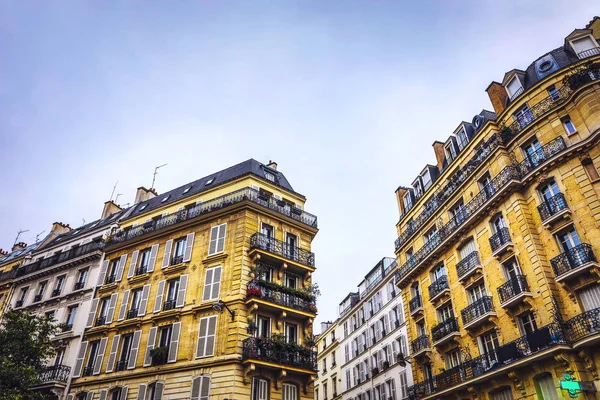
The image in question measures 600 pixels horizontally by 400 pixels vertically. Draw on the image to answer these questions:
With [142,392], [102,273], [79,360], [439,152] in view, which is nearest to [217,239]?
[142,392]

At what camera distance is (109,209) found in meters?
35.3

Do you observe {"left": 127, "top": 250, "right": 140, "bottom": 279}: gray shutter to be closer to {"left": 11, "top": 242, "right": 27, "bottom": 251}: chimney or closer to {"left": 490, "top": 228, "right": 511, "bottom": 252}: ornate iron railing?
{"left": 490, "top": 228, "right": 511, "bottom": 252}: ornate iron railing

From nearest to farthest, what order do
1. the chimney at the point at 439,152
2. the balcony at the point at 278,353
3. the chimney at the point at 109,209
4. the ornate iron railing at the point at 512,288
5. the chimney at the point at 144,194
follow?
the ornate iron railing at the point at 512,288 → the balcony at the point at 278,353 → the chimney at the point at 439,152 → the chimney at the point at 144,194 → the chimney at the point at 109,209

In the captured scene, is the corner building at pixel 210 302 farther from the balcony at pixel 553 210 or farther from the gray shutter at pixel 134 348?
the balcony at pixel 553 210

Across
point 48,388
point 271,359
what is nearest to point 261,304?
point 271,359

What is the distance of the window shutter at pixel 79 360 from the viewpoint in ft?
76.6

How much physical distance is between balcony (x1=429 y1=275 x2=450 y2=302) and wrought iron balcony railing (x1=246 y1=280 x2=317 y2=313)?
282 inches

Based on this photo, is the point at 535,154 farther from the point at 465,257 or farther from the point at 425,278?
the point at 425,278

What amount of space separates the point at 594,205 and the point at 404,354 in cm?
1719

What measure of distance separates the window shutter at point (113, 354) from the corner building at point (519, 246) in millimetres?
16456

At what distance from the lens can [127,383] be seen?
21000 mm

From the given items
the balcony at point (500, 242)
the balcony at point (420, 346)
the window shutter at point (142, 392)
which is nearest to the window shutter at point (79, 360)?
the window shutter at point (142, 392)

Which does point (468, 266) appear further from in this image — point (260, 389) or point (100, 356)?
point (100, 356)

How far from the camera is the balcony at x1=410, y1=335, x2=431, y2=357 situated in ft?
79.7
